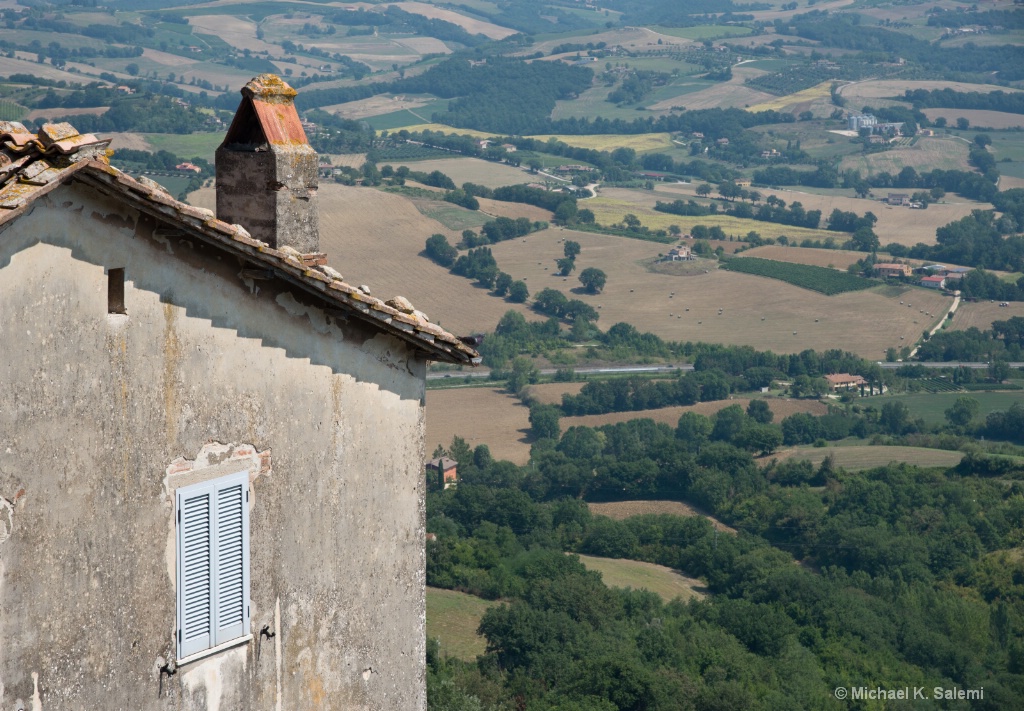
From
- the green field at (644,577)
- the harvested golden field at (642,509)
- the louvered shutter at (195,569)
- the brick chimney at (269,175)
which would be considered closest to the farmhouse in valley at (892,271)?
the harvested golden field at (642,509)

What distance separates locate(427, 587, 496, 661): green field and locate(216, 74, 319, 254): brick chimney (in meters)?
61.9

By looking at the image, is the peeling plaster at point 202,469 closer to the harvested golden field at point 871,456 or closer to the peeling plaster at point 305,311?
the peeling plaster at point 305,311

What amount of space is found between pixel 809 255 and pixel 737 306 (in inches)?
1021

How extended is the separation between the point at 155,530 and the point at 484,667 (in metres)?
63.2

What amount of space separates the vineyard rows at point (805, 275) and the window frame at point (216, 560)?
167309 millimetres

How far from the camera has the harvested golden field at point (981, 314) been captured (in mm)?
168250

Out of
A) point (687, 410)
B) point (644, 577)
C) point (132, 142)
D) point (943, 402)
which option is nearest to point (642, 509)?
point (644, 577)

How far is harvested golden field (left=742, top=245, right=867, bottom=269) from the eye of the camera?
612 ft

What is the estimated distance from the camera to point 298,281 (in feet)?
28.0

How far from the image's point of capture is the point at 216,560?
27.0ft

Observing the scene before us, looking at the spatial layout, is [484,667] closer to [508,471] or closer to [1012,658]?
[1012,658]

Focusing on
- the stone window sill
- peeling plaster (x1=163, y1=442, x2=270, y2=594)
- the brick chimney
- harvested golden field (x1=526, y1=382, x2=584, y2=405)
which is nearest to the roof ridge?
the brick chimney

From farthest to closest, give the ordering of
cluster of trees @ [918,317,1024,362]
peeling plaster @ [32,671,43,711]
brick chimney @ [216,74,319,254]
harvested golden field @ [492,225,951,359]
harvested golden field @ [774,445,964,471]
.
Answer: harvested golden field @ [492,225,951,359] → cluster of trees @ [918,317,1024,362] → harvested golden field @ [774,445,964,471] → brick chimney @ [216,74,319,254] → peeling plaster @ [32,671,43,711]

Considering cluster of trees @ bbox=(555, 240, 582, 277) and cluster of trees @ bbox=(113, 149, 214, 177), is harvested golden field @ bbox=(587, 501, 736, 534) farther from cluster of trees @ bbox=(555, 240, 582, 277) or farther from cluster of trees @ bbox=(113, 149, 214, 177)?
cluster of trees @ bbox=(113, 149, 214, 177)
